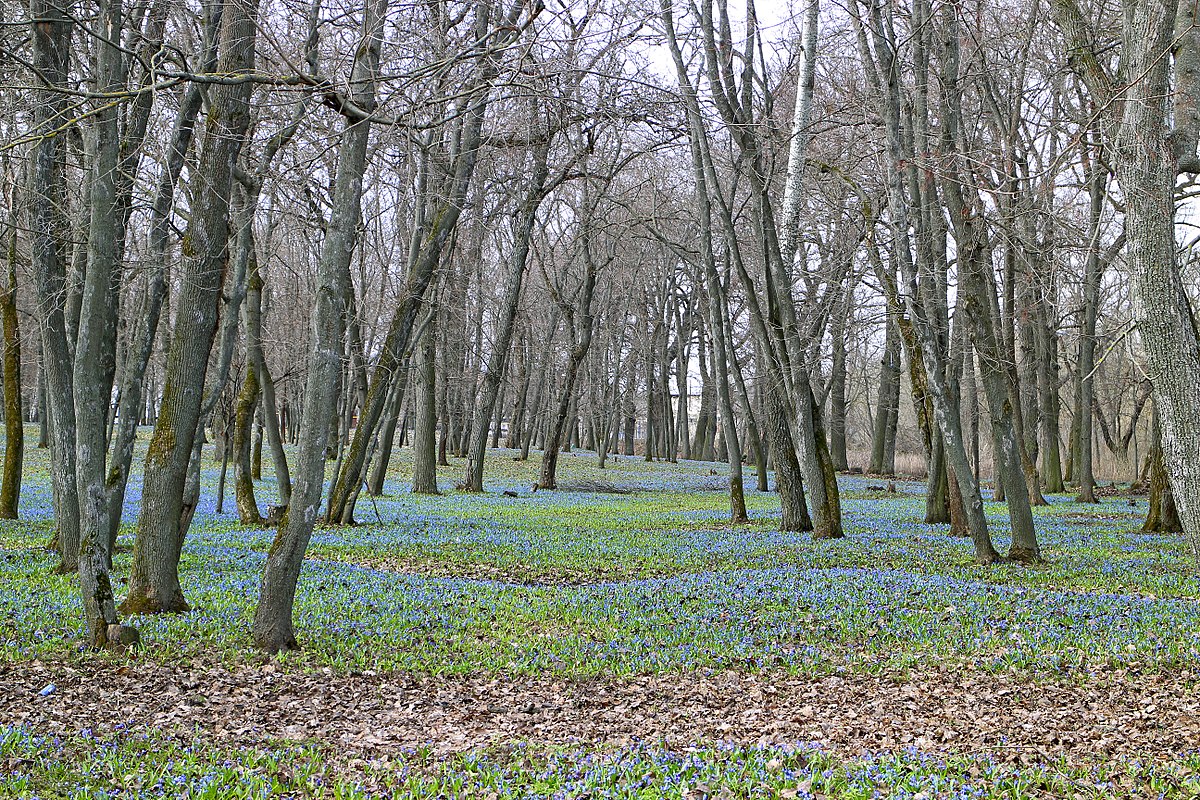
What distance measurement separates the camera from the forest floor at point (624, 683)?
4961 millimetres

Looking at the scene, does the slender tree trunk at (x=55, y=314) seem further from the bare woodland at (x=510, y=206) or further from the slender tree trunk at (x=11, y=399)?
the slender tree trunk at (x=11, y=399)

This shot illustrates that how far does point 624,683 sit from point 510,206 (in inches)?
841

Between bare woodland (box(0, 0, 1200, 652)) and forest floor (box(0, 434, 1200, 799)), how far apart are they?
850mm

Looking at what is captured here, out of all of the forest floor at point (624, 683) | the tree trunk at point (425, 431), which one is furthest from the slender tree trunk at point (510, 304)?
the forest floor at point (624, 683)

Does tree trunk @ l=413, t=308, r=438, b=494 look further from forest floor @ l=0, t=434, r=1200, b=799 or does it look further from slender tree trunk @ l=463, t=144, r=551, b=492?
forest floor @ l=0, t=434, r=1200, b=799

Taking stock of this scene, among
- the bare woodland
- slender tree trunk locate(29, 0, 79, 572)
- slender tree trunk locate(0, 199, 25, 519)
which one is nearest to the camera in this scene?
the bare woodland

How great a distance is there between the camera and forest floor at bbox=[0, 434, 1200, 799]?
4961 mm

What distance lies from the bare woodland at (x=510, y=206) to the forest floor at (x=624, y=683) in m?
0.85

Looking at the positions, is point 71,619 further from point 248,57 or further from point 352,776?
point 248,57

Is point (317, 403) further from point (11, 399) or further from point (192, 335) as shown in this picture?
point (11, 399)

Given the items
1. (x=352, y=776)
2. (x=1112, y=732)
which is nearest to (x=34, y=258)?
(x=352, y=776)

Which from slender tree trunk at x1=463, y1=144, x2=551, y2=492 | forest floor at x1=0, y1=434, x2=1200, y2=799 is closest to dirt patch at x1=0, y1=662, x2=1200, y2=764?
forest floor at x1=0, y1=434, x2=1200, y2=799

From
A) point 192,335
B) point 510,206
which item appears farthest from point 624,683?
point 510,206

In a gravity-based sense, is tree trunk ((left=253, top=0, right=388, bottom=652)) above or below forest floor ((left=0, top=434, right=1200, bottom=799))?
above
